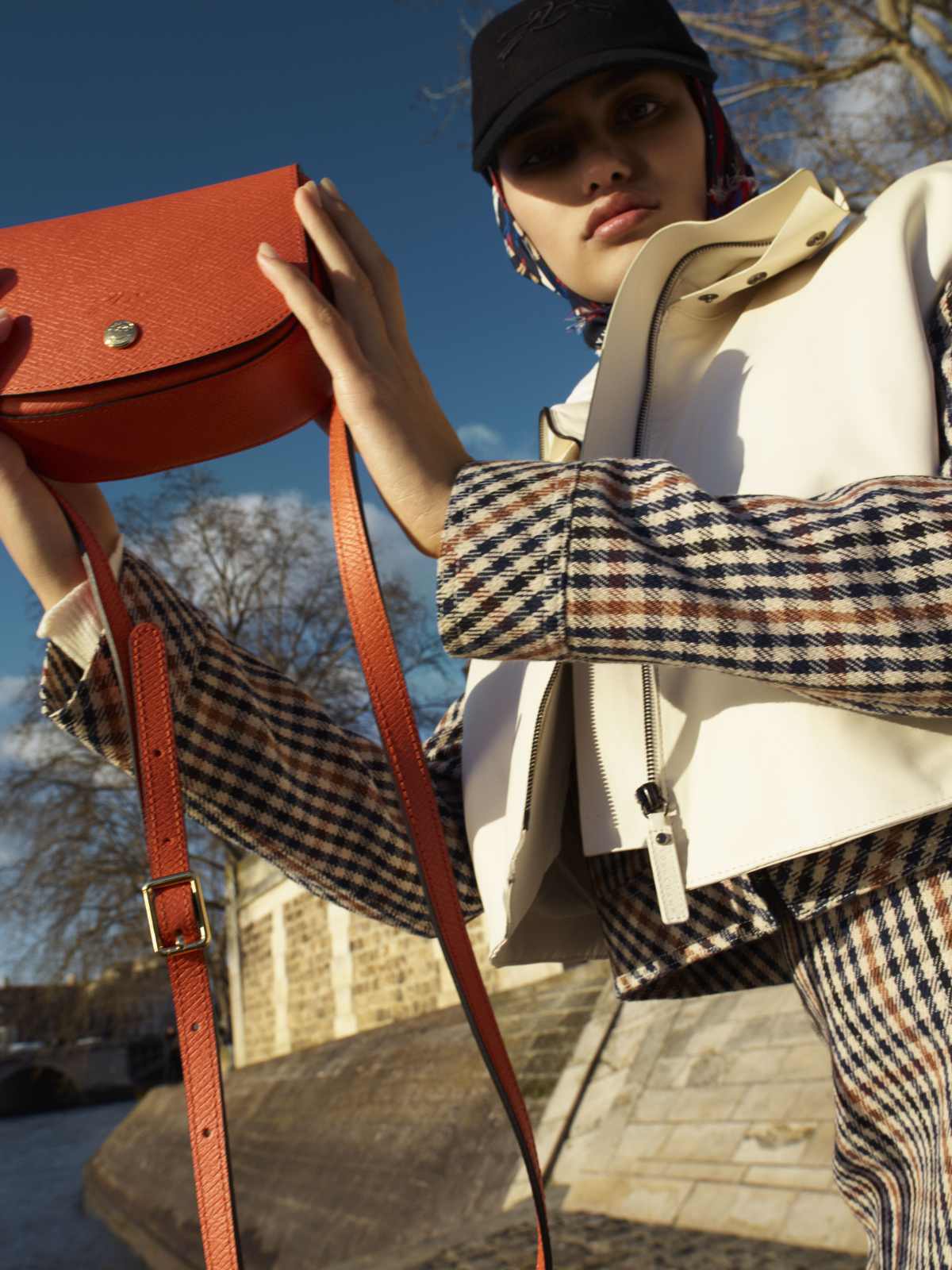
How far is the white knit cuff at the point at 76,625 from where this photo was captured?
1.10 m

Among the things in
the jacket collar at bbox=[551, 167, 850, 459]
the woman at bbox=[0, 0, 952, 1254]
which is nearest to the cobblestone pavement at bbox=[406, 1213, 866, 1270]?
the woman at bbox=[0, 0, 952, 1254]

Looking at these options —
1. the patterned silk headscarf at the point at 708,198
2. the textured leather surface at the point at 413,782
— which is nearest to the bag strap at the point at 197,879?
the textured leather surface at the point at 413,782

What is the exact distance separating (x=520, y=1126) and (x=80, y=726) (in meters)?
0.59

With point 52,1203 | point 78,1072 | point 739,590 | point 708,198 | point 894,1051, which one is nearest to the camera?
point 739,590

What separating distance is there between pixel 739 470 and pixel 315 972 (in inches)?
660

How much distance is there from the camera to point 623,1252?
14.3 feet

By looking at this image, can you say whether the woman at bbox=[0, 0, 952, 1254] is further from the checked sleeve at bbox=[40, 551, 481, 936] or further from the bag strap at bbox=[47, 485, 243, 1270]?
the bag strap at bbox=[47, 485, 243, 1270]

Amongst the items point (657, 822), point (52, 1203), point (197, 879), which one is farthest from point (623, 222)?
point (52, 1203)

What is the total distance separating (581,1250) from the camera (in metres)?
4.52

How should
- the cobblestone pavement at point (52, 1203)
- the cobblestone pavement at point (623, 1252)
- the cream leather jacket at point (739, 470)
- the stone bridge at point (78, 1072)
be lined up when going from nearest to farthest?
1. the cream leather jacket at point (739, 470)
2. the cobblestone pavement at point (623, 1252)
3. the cobblestone pavement at point (52, 1203)
4. the stone bridge at point (78, 1072)

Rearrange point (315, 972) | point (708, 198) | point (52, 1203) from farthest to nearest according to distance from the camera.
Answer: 1. point (52, 1203)
2. point (315, 972)
3. point (708, 198)

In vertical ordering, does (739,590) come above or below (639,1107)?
above

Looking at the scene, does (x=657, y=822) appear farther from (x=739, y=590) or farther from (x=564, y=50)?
(x=564, y=50)

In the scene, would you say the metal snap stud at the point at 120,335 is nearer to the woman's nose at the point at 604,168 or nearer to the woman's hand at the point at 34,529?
the woman's hand at the point at 34,529
